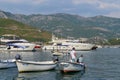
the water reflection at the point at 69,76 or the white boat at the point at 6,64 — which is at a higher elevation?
the white boat at the point at 6,64

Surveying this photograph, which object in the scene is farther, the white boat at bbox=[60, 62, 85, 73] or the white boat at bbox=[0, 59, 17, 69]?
the white boat at bbox=[0, 59, 17, 69]

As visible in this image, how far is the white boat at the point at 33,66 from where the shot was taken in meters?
57.4

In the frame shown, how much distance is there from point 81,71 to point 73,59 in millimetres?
4640

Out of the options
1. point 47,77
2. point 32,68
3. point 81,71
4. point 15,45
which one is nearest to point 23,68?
point 32,68

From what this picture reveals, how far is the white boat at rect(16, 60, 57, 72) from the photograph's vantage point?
57.4 m

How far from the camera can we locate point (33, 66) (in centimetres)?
5891

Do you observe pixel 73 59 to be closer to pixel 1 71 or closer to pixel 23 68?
pixel 23 68

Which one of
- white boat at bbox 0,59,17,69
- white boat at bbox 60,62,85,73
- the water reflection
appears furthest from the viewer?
white boat at bbox 0,59,17,69

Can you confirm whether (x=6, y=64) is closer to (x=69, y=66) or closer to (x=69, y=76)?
(x=69, y=66)

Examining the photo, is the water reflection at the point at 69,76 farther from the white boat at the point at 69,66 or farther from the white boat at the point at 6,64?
the white boat at the point at 6,64

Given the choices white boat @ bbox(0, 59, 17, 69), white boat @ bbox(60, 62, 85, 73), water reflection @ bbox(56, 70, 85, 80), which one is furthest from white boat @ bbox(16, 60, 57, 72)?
white boat @ bbox(0, 59, 17, 69)

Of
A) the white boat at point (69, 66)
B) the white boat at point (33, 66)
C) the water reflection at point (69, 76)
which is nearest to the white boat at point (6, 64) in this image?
the white boat at point (33, 66)

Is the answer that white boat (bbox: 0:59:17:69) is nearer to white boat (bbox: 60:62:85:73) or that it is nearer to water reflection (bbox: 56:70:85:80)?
water reflection (bbox: 56:70:85:80)

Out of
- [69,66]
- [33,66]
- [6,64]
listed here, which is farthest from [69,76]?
[6,64]
